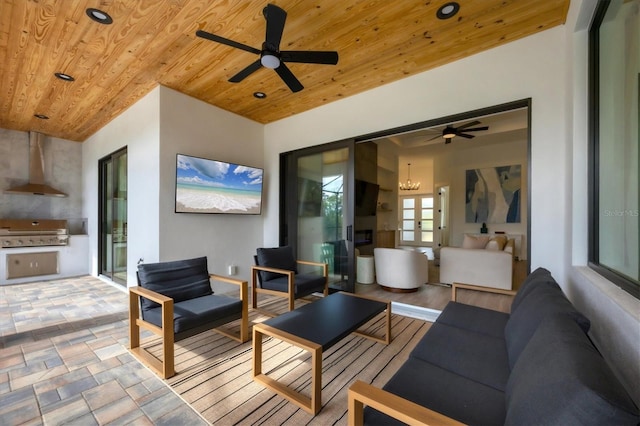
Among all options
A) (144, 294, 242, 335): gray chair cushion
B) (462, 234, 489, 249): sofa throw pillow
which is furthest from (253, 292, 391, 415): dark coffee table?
(462, 234, 489, 249): sofa throw pillow

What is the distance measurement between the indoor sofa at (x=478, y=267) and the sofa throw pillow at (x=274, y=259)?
8.46 feet

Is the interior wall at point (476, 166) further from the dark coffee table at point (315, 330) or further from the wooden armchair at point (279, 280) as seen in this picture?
the dark coffee table at point (315, 330)

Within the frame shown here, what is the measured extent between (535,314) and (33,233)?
23.9 feet

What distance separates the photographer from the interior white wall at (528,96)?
241 centimetres

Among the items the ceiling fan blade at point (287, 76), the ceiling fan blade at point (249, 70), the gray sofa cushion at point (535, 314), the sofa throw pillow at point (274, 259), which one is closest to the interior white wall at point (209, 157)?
the sofa throw pillow at point (274, 259)

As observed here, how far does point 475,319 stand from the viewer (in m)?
2.08

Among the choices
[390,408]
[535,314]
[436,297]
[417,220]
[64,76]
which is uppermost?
[64,76]

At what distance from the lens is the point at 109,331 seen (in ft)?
9.14

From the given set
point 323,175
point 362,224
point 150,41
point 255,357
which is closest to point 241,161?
point 323,175

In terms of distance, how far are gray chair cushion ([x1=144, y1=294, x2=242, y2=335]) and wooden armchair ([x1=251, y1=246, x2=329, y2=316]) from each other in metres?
0.73

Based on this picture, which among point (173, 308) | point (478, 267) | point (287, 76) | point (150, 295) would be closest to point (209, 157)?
point (287, 76)

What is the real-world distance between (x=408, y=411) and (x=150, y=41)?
137 inches

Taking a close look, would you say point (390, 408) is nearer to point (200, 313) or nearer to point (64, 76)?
point (200, 313)

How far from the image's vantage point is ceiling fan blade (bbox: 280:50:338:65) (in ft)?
7.41
